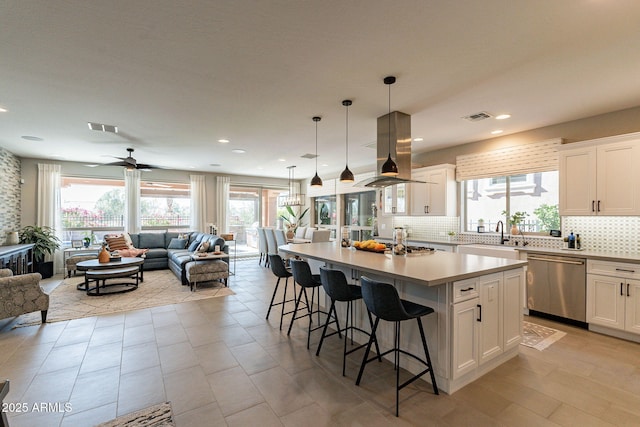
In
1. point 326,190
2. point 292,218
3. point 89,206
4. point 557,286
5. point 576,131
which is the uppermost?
point 576,131

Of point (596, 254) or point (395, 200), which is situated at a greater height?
point (395, 200)

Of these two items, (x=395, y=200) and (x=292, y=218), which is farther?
(x=292, y=218)

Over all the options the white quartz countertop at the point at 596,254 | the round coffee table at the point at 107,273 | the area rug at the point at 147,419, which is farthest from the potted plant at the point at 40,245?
→ the white quartz countertop at the point at 596,254

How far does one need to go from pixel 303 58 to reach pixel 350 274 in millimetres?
2235

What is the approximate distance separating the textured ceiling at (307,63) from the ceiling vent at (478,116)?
4.9 inches

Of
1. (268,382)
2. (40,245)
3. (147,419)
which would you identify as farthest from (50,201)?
(268,382)

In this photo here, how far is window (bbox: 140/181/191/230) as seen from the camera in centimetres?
830

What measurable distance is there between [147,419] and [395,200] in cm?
541

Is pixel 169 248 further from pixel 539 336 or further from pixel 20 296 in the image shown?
pixel 539 336

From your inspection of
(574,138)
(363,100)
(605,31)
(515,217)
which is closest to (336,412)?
(363,100)

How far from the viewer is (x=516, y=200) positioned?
489cm

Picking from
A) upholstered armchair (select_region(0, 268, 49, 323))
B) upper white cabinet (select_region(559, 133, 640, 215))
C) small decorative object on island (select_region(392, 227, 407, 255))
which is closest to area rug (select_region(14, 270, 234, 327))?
upholstered armchair (select_region(0, 268, 49, 323))

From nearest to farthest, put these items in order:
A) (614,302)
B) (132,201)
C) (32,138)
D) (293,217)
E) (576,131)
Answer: (614,302) < (576,131) < (32,138) < (132,201) < (293,217)

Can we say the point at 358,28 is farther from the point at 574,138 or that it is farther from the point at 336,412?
the point at 574,138
